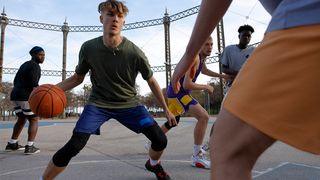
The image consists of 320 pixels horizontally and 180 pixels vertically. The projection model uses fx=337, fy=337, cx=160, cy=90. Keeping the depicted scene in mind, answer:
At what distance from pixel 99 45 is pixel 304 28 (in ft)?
9.64

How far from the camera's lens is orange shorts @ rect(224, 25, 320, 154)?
3.03 feet

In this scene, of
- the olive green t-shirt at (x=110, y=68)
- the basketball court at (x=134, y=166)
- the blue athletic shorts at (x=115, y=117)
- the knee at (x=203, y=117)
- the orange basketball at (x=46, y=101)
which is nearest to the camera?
the blue athletic shorts at (x=115, y=117)

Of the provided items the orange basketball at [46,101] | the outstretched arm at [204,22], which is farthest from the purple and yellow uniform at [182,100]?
the outstretched arm at [204,22]

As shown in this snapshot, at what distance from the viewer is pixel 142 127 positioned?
357cm

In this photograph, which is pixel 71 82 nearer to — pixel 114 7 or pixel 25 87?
pixel 114 7

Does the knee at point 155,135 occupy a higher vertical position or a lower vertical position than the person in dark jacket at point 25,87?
lower

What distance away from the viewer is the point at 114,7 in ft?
11.8

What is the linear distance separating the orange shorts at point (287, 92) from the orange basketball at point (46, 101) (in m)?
2.90

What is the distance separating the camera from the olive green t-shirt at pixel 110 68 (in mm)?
3657

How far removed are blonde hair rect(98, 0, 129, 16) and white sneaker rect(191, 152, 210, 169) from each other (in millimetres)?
2177

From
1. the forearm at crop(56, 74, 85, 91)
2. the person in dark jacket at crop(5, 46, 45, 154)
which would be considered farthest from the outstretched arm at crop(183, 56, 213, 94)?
the person in dark jacket at crop(5, 46, 45, 154)

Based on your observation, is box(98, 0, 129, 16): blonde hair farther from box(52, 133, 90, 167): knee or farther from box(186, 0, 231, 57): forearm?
box(186, 0, 231, 57): forearm

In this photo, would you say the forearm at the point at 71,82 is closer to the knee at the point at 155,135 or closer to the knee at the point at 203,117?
the knee at the point at 155,135

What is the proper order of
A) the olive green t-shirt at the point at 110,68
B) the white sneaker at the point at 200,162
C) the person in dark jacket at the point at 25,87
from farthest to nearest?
the person in dark jacket at the point at 25,87 < the white sneaker at the point at 200,162 < the olive green t-shirt at the point at 110,68
